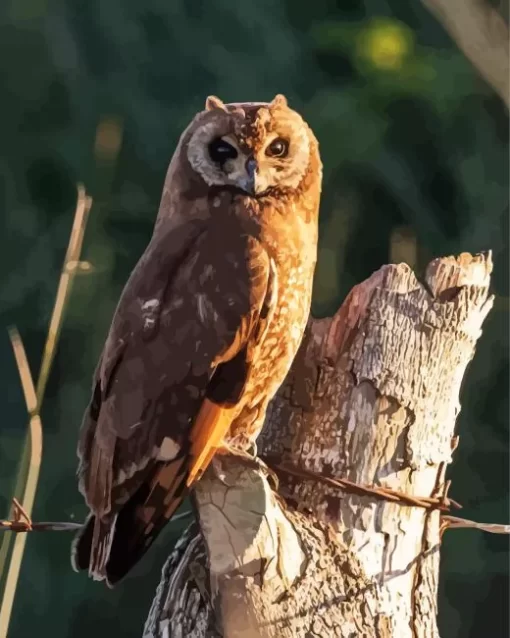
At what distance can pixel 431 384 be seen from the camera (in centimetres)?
115

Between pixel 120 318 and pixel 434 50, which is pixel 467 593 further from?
pixel 434 50

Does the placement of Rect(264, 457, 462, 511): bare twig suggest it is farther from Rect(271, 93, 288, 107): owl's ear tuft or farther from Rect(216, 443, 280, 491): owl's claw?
Rect(271, 93, 288, 107): owl's ear tuft

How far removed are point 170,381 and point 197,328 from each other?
7cm

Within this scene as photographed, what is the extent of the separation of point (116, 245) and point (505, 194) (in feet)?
1.88

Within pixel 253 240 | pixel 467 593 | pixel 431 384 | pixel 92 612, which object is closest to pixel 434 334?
pixel 431 384

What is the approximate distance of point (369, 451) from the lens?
44.4 inches

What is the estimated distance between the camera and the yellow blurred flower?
3.98ft

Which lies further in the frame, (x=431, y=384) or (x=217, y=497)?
(x=431, y=384)

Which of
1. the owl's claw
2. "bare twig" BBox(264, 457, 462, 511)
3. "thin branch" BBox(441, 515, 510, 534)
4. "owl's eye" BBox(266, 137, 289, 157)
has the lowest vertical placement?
"thin branch" BBox(441, 515, 510, 534)

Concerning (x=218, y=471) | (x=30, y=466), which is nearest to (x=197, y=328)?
(x=218, y=471)

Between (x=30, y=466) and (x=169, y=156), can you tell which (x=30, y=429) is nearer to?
(x=30, y=466)

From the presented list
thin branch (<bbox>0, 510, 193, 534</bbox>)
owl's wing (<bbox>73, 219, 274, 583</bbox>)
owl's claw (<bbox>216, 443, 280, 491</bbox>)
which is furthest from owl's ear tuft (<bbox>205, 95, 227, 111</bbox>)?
thin branch (<bbox>0, 510, 193, 534</bbox>)

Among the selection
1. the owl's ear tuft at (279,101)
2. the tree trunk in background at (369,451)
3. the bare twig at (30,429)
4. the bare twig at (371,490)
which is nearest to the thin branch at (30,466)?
the bare twig at (30,429)

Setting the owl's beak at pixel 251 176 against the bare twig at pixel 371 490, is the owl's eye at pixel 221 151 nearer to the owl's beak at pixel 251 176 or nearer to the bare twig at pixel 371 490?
the owl's beak at pixel 251 176
